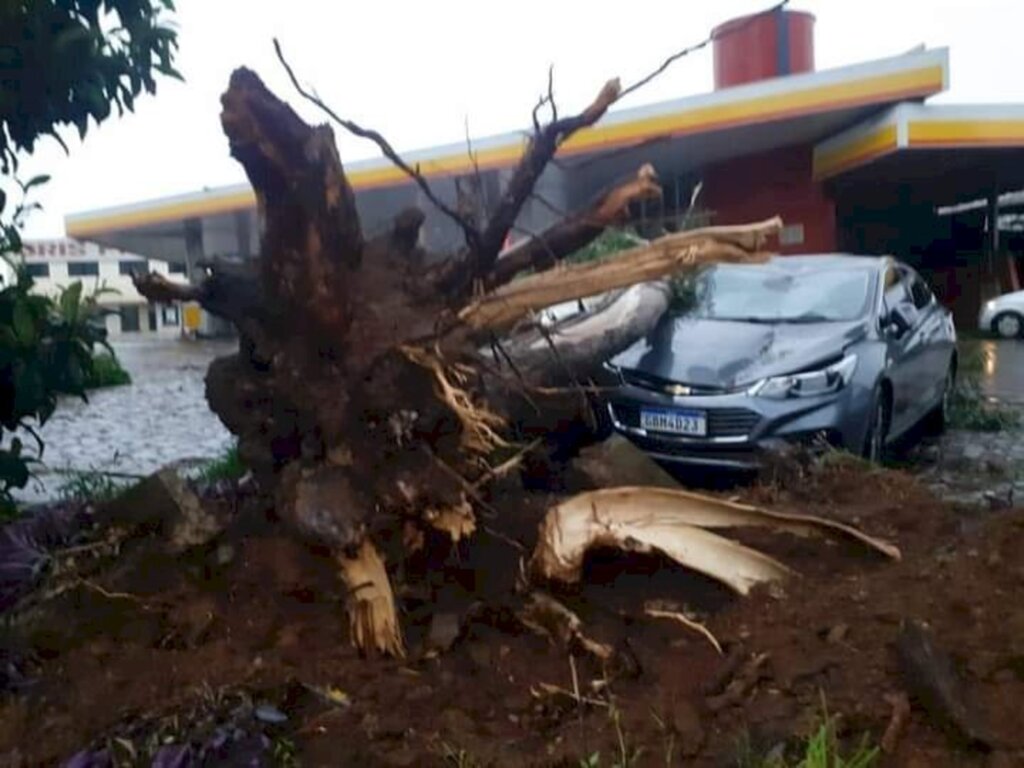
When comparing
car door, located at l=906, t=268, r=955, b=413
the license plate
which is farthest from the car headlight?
car door, located at l=906, t=268, r=955, b=413

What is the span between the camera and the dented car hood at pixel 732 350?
→ 7480 millimetres

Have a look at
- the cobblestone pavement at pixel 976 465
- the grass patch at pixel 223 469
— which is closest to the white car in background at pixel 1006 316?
the cobblestone pavement at pixel 976 465

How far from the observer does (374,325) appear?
158 inches

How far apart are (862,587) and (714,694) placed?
87 centimetres

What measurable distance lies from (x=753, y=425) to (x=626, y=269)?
3237 millimetres

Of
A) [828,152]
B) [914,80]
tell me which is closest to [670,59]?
[914,80]

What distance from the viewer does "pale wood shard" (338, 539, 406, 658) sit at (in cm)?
366

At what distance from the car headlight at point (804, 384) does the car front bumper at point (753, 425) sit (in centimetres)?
4

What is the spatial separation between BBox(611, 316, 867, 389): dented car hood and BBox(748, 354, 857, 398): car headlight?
0.05m

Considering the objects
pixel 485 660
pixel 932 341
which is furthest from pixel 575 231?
pixel 932 341

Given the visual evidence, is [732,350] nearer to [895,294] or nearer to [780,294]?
[780,294]

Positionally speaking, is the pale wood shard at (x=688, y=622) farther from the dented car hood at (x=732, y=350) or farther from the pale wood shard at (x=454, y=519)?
the dented car hood at (x=732, y=350)

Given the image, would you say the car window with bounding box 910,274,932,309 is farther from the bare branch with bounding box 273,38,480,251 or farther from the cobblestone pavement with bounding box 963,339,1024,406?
the bare branch with bounding box 273,38,480,251

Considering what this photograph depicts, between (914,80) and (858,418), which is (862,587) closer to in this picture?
(858,418)
